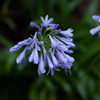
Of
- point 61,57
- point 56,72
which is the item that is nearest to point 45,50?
point 61,57

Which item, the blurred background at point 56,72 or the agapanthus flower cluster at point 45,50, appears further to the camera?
the blurred background at point 56,72

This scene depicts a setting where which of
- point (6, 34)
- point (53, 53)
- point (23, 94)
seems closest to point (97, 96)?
point (23, 94)

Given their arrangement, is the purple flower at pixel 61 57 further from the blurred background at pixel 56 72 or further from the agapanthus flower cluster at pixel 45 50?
the blurred background at pixel 56 72

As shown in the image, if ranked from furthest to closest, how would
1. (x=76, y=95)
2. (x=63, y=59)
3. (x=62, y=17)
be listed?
(x=62, y=17)
(x=76, y=95)
(x=63, y=59)

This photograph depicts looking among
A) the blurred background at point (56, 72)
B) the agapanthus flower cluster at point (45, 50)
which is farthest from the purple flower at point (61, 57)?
the blurred background at point (56, 72)

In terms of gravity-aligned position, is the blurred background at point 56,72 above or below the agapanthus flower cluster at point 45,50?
above

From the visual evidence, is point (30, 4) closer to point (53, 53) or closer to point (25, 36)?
point (25, 36)

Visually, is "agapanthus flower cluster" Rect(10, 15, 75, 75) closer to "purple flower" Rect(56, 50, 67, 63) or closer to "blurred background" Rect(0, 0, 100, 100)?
"purple flower" Rect(56, 50, 67, 63)

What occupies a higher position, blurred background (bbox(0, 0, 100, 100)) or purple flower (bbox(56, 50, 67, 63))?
blurred background (bbox(0, 0, 100, 100))

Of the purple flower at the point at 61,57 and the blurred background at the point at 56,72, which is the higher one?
the blurred background at the point at 56,72

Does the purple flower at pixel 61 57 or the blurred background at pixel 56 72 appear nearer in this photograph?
the purple flower at pixel 61 57

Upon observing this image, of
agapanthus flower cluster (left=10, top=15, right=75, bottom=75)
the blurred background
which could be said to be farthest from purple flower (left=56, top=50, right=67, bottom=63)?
the blurred background
